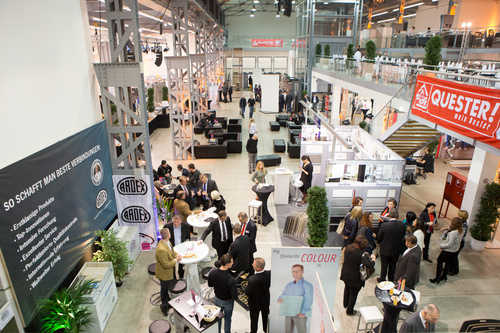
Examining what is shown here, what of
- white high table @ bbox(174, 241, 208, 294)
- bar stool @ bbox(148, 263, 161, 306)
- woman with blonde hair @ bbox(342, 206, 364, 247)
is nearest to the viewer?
white high table @ bbox(174, 241, 208, 294)

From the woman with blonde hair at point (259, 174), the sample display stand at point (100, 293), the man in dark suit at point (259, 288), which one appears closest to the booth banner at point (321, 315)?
the man in dark suit at point (259, 288)

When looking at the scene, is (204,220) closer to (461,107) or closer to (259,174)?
(259,174)

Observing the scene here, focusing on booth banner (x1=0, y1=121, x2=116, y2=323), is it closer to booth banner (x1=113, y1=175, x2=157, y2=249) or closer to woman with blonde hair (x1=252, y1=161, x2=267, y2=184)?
booth banner (x1=113, y1=175, x2=157, y2=249)

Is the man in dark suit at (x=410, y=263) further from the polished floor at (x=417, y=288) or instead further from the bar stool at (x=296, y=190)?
the bar stool at (x=296, y=190)

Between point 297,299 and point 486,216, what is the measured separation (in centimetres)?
483

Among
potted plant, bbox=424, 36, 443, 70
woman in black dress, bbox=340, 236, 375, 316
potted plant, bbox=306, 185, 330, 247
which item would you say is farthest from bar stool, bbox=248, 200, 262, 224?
potted plant, bbox=424, 36, 443, 70

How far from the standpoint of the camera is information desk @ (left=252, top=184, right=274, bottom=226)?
25.5 feet

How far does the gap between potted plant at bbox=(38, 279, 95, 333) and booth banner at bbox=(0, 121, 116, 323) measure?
0.17m

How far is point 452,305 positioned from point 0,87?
7273 mm

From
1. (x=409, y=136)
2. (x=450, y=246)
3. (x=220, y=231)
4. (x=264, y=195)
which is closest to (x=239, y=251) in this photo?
(x=220, y=231)

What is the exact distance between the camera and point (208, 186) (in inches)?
308

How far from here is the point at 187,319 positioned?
14.1 feet

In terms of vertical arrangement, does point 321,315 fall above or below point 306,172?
above

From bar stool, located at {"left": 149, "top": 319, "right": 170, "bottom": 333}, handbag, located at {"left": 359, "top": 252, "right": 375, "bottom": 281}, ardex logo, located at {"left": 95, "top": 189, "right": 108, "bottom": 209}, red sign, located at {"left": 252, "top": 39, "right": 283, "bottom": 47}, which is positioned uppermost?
red sign, located at {"left": 252, "top": 39, "right": 283, "bottom": 47}
